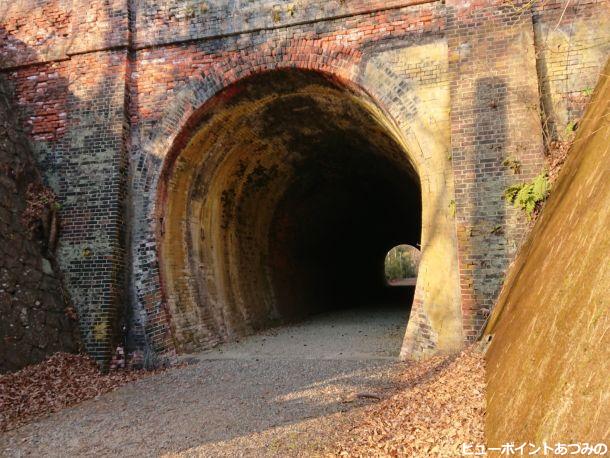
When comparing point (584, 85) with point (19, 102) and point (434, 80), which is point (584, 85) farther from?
point (19, 102)

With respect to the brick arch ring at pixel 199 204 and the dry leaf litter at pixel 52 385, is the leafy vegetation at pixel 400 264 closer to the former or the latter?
the brick arch ring at pixel 199 204

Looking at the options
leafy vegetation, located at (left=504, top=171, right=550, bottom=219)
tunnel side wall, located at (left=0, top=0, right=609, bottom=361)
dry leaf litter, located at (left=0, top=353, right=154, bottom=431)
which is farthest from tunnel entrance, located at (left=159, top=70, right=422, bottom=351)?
leafy vegetation, located at (left=504, top=171, right=550, bottom=219)

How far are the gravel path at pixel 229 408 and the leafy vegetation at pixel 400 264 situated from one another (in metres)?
34.5

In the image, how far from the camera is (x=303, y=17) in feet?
26.9

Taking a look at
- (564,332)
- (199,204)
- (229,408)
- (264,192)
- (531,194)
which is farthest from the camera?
(264,192)

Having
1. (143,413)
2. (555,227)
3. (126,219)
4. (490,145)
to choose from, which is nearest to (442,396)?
(555,227)

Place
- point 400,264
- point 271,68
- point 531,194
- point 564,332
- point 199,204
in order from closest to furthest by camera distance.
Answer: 1. point 564,332
2. point 531,194
3. point 271,68
4. point 199,204
5. point 400,264

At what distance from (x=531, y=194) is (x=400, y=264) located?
37950 millimetres

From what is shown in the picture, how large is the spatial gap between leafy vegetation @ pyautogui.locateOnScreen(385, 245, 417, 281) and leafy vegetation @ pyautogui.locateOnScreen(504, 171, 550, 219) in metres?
35.0

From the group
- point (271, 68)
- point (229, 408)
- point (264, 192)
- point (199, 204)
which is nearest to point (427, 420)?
point (229, 408)

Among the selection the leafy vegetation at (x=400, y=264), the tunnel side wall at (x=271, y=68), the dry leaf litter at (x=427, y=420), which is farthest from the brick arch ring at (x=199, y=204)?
the leafy vegetation at (x=400, y=264)

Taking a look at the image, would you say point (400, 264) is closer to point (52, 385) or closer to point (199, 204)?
point (199, 204)

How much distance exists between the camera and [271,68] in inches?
325

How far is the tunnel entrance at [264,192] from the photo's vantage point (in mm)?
8781
